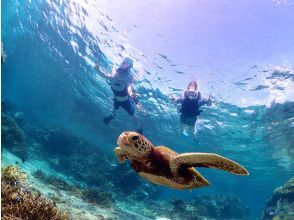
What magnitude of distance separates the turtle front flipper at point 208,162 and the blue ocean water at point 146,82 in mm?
12777

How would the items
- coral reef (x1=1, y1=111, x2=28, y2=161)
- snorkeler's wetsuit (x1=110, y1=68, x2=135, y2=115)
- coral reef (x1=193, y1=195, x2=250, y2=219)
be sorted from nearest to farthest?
1. snorkeler's wetsuit (x1=110, y1=68, x2=135, y2=115)
2. coral reef (x1=1, y1=111, x2=28, y2=161)
3. coral reef (x1=193, y1=195, x2=250, y2=219)

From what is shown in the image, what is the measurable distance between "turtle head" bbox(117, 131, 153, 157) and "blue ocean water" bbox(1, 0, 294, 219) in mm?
12824

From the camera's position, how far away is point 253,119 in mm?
24234

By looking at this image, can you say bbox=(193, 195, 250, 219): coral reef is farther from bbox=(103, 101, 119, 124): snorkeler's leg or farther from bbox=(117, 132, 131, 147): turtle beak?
bbox=(117, 132, 131, 147): turtle beak

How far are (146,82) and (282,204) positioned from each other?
1314 centimetres

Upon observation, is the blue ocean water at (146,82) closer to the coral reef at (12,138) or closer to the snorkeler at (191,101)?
the snorkeler at (191,101)

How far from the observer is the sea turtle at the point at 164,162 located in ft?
11.9

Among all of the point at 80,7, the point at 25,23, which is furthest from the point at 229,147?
the point at 25,23

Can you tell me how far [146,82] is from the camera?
75.3 ft

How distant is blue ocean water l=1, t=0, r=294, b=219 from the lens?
1855 centimetres

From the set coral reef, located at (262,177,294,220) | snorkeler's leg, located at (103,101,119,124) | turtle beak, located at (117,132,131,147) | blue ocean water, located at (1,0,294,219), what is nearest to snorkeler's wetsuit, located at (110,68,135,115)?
snorkeler's leg, located at (103,101,119,124)

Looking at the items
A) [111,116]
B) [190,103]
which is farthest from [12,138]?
[190,103]

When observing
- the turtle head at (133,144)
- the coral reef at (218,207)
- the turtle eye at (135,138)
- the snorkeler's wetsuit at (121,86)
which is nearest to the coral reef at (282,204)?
the coral reef at (218,207)

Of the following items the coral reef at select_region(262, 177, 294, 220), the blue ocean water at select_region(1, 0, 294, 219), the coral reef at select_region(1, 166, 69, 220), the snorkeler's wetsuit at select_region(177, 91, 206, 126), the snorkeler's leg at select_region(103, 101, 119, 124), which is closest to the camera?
the coral reef at select_region(1, 166, 69, 220)
